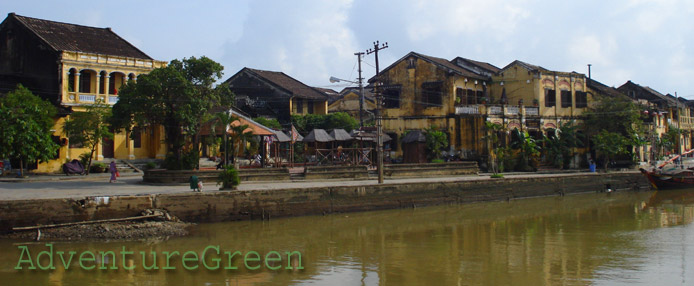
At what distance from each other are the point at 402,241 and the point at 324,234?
2.58m

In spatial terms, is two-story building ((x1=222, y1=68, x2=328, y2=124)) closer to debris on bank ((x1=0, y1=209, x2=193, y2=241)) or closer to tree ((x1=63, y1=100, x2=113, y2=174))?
tree ((x1=63, y1=100, x2=113, y2=174))

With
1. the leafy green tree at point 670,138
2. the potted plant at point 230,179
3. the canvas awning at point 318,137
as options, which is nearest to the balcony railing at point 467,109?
the canvas awning at point 318,137

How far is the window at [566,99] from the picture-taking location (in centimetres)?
4109

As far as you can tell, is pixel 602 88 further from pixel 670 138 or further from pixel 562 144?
pixel 562 144

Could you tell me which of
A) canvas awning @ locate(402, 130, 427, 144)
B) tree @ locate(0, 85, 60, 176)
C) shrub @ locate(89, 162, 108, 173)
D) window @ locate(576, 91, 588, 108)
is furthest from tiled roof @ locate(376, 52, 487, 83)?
tree @ locate(0, 85, 60, 176)

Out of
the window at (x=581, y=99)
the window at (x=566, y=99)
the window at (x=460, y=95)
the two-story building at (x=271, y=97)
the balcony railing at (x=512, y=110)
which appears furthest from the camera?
the two-story building at (x=271, y=97)

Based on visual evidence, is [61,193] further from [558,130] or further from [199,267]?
[558,130]

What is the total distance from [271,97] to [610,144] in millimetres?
24408

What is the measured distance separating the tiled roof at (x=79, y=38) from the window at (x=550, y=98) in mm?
26536

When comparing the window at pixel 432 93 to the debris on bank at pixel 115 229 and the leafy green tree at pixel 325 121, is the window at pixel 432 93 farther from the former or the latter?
the debris on bank at pixel 115 229

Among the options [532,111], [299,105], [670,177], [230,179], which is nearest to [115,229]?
[230,179]

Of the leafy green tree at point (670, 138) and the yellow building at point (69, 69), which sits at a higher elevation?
the yellow building at point (69, 69)

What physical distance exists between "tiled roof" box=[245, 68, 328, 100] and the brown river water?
80.2ft

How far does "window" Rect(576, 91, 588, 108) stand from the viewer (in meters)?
41.7
